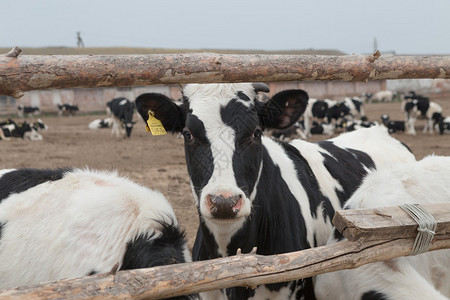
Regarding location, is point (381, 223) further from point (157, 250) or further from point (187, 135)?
point (187, 135)

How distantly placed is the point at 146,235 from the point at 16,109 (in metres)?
33.6

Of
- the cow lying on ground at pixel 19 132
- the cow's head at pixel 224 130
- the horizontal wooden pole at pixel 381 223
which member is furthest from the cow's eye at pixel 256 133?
the cow lying on ground at pixel 19 132

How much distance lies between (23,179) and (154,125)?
0.99 m

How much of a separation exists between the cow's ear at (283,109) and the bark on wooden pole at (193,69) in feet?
2.18

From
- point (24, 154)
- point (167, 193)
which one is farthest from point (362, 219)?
point (24, 154)

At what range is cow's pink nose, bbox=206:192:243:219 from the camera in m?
2.41

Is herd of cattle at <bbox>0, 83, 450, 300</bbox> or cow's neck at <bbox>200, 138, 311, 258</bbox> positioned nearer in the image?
herd of cattle at <bbox>0, 83, 450, 300</bbox>

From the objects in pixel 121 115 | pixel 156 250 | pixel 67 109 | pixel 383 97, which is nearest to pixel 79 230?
pixel 156 250

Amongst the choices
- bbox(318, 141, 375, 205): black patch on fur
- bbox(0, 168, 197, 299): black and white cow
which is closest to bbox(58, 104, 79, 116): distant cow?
bbox(318, 141, 375, 205): black patch on fur

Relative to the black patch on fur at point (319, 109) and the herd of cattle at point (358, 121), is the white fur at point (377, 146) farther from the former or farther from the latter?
the black patch on fur at point (319, 109)

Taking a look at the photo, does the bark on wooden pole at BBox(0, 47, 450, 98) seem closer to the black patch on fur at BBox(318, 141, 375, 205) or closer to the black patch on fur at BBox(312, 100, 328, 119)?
the black patch on fur at BBox(318, 141, 375, 205)

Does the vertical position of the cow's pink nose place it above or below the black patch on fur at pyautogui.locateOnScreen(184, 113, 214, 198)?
below

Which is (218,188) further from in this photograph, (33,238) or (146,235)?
(33,238)

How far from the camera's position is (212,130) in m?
2.82
